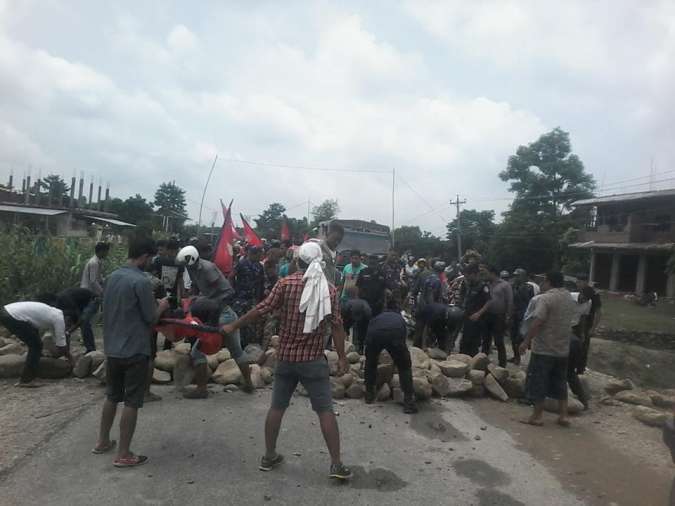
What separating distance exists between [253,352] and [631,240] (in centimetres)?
2826

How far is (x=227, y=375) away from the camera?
637cm

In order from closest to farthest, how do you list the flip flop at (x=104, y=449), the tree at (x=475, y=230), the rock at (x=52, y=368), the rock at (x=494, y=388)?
the flip flop at (x=104, y=449)
the rock at (x=52, y=368)
the rock at (x=494, y=388)
the tree at (x=475, y=230)

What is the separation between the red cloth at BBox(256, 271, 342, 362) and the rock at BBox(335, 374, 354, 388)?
2265 millimetres

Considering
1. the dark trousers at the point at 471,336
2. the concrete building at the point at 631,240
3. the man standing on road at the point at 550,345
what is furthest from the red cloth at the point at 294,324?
the concrete building at the point at 631,240

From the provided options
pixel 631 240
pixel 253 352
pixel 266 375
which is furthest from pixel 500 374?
pixel 631 240

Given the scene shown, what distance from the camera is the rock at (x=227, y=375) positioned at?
249 inches

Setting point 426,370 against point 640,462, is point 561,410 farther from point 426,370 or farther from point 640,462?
point 426,370

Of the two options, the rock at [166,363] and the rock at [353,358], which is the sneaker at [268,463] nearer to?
the rock at [166,363]

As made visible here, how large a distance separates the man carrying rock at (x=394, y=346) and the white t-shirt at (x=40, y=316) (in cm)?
359

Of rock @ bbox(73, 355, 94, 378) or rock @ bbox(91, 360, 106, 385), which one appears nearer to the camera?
rock @ bbox(91, 360, 106, 385)

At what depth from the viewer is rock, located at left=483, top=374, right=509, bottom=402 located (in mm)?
6614

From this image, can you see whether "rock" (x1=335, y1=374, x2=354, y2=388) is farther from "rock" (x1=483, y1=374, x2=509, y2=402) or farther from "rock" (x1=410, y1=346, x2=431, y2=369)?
"rock" (x1=483, y1=374, x2=509, y2=402)

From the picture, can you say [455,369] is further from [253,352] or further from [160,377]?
[160,377]

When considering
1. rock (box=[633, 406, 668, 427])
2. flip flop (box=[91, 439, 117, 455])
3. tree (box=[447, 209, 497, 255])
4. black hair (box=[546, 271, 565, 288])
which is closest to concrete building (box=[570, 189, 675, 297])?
tree (box=[447, 209, 497, 255])
